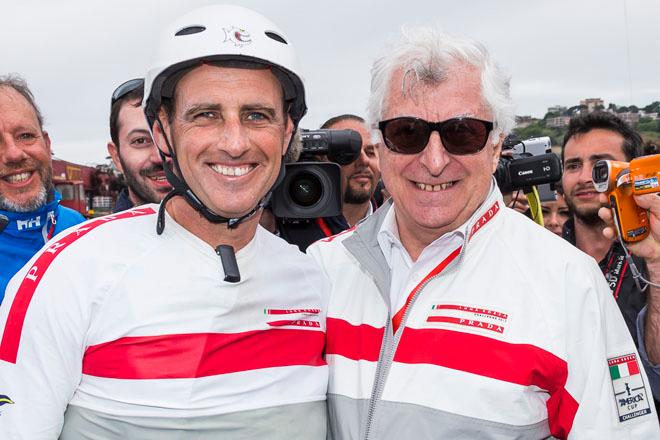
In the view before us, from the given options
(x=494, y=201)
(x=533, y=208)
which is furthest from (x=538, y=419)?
(x=533, y=208)

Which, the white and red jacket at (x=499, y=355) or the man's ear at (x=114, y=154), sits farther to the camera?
the man's ear at (x=114, y=154)

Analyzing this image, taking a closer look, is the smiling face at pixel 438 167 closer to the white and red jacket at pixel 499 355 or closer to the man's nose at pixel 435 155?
the man's nose at pixel 435 155

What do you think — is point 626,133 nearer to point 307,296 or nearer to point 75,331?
point 307,296

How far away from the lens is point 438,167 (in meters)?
2.43

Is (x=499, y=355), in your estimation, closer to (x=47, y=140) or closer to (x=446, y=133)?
(x=446, y=133)

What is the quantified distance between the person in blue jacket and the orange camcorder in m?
2.89

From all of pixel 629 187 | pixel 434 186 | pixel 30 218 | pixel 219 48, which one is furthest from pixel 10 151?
pixel 629 187

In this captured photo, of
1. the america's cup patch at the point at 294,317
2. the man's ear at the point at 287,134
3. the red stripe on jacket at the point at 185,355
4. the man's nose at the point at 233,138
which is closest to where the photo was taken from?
the red stripe on jacket at the point at 185,355

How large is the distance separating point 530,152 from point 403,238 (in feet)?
8.41


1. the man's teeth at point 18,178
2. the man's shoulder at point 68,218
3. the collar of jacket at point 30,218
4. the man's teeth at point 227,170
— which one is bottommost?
the man's shoulder at point 68,218

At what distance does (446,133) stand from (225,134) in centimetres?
82

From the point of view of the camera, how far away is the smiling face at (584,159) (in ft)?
13.9

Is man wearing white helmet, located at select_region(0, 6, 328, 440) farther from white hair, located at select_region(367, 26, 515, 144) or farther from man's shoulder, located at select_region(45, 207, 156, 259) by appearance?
white hair, located at select_region(367, 26, 515, 144)

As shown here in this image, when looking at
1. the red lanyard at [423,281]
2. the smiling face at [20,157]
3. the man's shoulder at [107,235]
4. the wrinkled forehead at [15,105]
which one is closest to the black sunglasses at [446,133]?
the red lanyard at [423,281]
